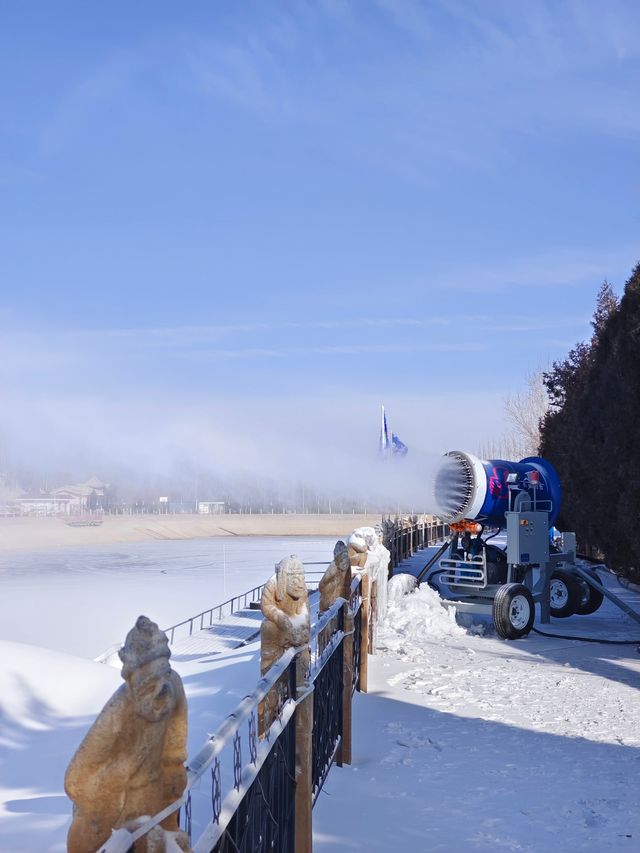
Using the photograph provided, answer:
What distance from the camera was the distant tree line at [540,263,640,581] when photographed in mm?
14234

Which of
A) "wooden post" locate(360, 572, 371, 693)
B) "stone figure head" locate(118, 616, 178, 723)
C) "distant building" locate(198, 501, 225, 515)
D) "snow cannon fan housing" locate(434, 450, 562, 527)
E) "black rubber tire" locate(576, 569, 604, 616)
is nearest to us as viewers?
"stone figure head" locate(118, 616, 178, 723)

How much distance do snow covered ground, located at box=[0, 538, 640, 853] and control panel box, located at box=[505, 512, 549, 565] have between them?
134 cm

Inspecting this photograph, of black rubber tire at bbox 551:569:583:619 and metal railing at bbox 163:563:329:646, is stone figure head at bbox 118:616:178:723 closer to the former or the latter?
black rubber tire at bbox 551:569:583:619

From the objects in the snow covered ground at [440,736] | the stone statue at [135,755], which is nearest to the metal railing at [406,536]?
the snow covered ground at [440,736]

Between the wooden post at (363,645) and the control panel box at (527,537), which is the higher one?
the control panel box at (527,537)

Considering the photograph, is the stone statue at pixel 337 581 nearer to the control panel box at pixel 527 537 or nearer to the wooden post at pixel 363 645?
the wooden post at pixel 363 645

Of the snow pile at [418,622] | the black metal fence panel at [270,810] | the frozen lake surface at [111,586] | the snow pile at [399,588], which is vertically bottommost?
the frozen lake surface at [111,586]

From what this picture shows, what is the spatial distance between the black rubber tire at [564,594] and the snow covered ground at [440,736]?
2.77 ft

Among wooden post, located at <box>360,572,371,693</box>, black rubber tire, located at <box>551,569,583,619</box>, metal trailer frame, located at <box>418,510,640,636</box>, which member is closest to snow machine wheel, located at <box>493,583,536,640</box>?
metal trailer frame, located at <box>418,510,640,636</box>

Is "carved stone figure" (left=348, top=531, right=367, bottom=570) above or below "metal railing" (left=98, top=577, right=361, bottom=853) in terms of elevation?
above

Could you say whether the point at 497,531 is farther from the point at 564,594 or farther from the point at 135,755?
the point at 135,755

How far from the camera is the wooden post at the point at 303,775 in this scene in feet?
15.6

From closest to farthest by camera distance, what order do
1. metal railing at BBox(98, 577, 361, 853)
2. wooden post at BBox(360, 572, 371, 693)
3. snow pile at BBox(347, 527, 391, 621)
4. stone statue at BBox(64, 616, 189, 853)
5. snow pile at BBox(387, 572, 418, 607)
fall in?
stone statue at BBox(64, 616, 189, 853)
metal railing at BBox(98, 577, 361, 853)
wooden post at BBox(360, 572, 371, 693)
snow pile at BBox(347, 527, 391, 621)
snow pile at BBox(387, 572, 418, 607)

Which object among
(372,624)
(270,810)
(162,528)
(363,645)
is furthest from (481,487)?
(162,528)
